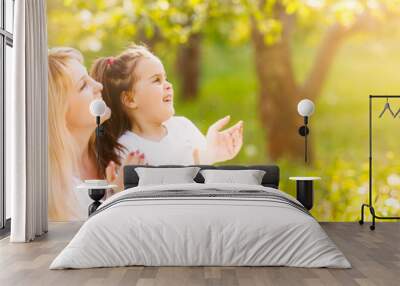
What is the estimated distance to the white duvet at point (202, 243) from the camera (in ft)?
15.4

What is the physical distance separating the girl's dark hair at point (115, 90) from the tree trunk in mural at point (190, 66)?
436mm

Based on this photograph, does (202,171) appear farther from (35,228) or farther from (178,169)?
(35,228)

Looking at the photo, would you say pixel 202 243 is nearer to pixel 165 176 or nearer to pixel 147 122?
pixel 165 176

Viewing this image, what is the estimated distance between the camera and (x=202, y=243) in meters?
4.74

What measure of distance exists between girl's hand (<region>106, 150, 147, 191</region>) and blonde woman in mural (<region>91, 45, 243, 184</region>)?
13 millimetres

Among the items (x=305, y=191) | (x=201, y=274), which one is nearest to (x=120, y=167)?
(x=305, y=191)

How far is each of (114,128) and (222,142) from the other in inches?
54.2

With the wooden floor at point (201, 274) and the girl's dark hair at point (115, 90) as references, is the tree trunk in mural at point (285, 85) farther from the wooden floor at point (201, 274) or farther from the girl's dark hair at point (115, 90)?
the wooden floor at point (201, 274)

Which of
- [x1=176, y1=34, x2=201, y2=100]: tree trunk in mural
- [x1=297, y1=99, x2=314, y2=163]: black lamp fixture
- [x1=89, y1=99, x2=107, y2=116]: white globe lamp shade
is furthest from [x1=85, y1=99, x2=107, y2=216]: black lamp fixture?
[x1=297, y1=99, x2=314, y2=163]: black lamp fixture

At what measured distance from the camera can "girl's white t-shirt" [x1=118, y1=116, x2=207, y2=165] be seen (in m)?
7.73

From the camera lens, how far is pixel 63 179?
7688 millimetres

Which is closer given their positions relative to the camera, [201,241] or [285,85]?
[201,241]

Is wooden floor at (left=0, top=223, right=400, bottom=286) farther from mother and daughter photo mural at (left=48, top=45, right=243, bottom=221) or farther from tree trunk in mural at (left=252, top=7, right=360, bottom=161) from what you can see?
tree trunk in mural at (left=252, top=7, right=360, bottom=161)

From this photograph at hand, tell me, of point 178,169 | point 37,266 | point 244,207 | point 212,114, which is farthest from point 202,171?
point 37,266
